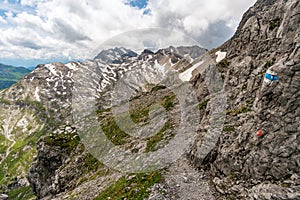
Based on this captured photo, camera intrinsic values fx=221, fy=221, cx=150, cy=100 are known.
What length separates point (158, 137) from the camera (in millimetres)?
38250

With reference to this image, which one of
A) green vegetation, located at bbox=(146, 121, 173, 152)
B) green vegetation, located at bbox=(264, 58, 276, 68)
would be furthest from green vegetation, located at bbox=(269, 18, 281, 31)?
green vegetation, located at bbox=(146, 121, 173, 152)

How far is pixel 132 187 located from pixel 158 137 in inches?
538

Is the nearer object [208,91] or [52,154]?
[208,91]

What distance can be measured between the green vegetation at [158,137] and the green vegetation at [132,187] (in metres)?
7.49

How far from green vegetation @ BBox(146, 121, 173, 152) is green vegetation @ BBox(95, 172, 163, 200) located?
24.6 ft

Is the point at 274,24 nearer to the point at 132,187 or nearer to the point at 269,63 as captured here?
the point at 269,63

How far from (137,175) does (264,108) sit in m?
16.9

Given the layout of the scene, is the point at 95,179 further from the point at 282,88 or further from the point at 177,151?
the point at 282,88

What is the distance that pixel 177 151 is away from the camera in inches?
1224

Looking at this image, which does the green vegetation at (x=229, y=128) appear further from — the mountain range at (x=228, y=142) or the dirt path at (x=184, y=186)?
the dirt path at (x=184, y=186)

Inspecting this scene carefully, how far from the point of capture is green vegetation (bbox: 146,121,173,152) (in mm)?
35784

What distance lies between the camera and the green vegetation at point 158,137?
35.8 meters

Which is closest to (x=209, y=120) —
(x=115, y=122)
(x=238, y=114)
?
(x=238, y=114)

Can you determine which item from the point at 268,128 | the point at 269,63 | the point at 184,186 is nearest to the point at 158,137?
the point at 184,186
